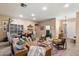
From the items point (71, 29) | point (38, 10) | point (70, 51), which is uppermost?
point (38, 10)

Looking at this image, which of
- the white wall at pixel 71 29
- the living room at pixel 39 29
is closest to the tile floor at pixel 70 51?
the living room at pixel 39 29

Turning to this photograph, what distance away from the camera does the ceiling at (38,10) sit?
2.05 meters

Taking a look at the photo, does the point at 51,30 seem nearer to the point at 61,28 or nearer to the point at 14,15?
the point at 61,28

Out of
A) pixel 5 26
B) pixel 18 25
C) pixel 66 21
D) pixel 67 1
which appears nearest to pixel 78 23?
pixel 66 21

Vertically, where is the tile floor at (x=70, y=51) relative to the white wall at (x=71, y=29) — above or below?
below

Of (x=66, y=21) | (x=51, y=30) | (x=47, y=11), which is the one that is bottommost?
(x=51, y=30)

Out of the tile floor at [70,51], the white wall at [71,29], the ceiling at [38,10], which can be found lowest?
the tile floor at [70,51]

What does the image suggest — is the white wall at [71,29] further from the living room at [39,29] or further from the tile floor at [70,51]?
the tile floor at [70,51]

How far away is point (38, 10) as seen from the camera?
2104 millimetres

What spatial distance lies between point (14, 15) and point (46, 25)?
65 cm

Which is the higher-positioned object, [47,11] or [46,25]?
[47,11]

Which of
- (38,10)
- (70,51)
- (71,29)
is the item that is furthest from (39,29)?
(70,51)

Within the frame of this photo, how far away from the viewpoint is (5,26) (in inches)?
82.3

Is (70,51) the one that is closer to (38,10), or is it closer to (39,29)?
(39,29)
